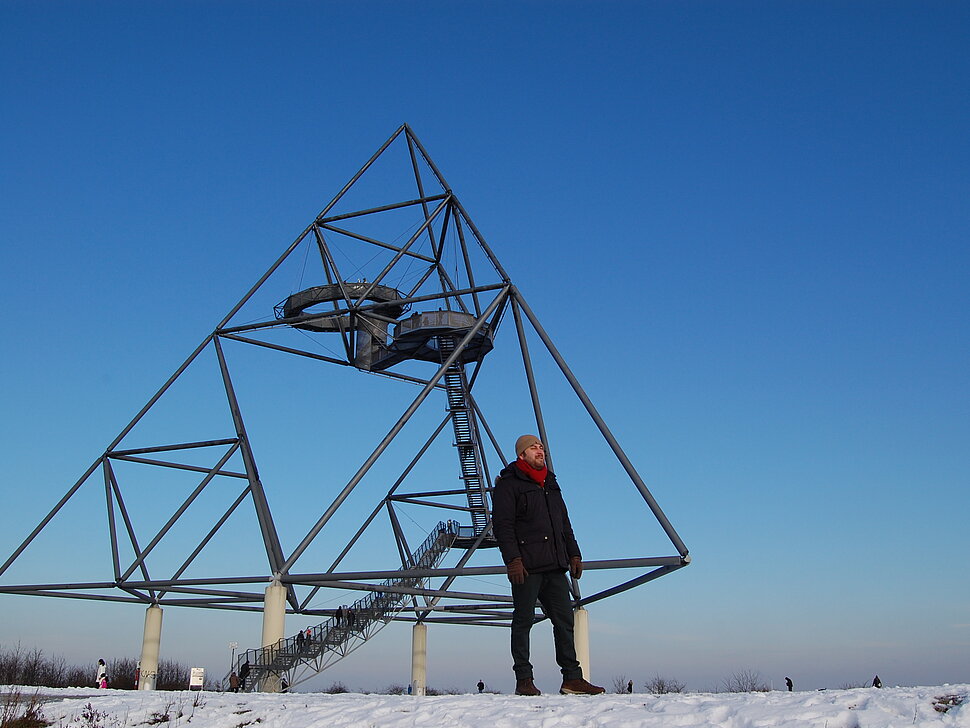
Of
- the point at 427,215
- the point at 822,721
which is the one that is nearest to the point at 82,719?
the point at 822,721

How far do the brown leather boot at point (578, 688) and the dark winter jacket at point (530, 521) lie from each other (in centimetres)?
104

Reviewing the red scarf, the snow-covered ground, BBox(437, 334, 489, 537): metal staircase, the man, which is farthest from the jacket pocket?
BBox(437, 334, 489, 537): metal staircase

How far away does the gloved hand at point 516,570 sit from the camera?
363 inches

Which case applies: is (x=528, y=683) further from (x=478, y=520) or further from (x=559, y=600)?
(x=478, y=520)

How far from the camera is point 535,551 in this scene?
955 cm

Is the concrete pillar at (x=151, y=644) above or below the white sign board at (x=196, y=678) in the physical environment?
above

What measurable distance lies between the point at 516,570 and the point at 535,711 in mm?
1827

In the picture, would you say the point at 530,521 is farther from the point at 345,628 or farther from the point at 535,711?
the point at 345,628

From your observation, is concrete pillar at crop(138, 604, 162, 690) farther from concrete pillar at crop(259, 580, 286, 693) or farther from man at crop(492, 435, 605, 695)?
man at crop(492, 435, 605, 695)

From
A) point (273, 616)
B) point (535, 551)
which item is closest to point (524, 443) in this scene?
point (535, 551)

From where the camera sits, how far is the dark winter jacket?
950cm

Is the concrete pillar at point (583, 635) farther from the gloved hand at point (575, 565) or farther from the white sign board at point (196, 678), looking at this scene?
the gloved hand at point (575, 565)

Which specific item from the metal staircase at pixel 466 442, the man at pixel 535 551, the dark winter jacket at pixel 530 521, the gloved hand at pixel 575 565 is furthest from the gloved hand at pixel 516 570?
the metal staircase at pixel 466 442

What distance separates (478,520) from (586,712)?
21.5 meters
